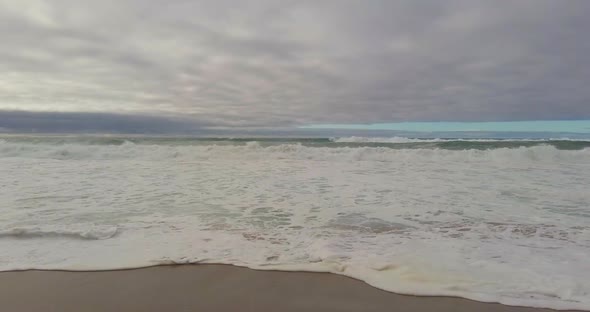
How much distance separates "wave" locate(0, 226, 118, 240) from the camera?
450 centimetres

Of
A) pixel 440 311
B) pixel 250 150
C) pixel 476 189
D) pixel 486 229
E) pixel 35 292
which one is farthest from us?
pixel 250 150

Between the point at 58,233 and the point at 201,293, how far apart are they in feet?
8.93

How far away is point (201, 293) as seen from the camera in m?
Answer: 3.06

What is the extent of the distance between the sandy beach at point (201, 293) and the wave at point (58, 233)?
105cm

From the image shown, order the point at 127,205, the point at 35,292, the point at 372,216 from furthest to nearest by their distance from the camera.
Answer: the point at 127,205 → the point at 372,216 → the point at 35,292

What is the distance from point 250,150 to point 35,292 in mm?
18160

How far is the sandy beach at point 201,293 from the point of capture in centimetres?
285

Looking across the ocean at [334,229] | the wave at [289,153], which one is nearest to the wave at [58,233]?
the ocean at [334,229]

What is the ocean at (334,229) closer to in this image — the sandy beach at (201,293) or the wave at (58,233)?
the wave at (58,233)

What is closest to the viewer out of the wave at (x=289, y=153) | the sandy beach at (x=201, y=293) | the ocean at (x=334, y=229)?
the sandy beach at (x=201, y=293)

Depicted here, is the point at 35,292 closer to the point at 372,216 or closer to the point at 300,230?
the point at 300,230

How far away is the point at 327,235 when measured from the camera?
4.65 m

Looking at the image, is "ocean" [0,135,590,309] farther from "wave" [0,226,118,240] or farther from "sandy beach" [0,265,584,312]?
"sandy beach" [0,265,584,312]

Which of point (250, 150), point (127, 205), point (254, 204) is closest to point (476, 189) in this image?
point (254, 204)
